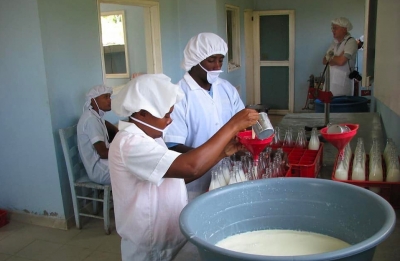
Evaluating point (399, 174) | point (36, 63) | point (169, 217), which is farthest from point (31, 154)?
point (399, 174)

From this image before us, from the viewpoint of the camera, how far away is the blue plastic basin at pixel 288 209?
42.8 inches

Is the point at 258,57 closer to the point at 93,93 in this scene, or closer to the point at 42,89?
the point at 93,93

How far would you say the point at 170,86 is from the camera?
128cm

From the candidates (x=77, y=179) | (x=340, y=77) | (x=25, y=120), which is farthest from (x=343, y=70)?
(x=25, y=120)

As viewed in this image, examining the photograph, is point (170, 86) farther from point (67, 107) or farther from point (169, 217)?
point (67, 107)

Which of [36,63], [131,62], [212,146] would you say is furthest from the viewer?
[131,62]

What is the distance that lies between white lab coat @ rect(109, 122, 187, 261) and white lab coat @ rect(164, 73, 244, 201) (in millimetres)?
512

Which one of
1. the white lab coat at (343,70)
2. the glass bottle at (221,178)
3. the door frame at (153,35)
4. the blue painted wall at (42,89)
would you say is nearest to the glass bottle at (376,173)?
the glass bottle at (221,178)

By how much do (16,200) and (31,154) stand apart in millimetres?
494

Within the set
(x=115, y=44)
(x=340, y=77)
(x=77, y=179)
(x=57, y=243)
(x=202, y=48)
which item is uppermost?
(x=115, y=44)

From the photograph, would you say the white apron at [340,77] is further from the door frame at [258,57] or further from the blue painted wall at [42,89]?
the door frame at [258,57]

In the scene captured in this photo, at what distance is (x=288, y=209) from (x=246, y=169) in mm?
493

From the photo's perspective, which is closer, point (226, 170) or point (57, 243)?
point (226, 170)

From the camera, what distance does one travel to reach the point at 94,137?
122 inches
